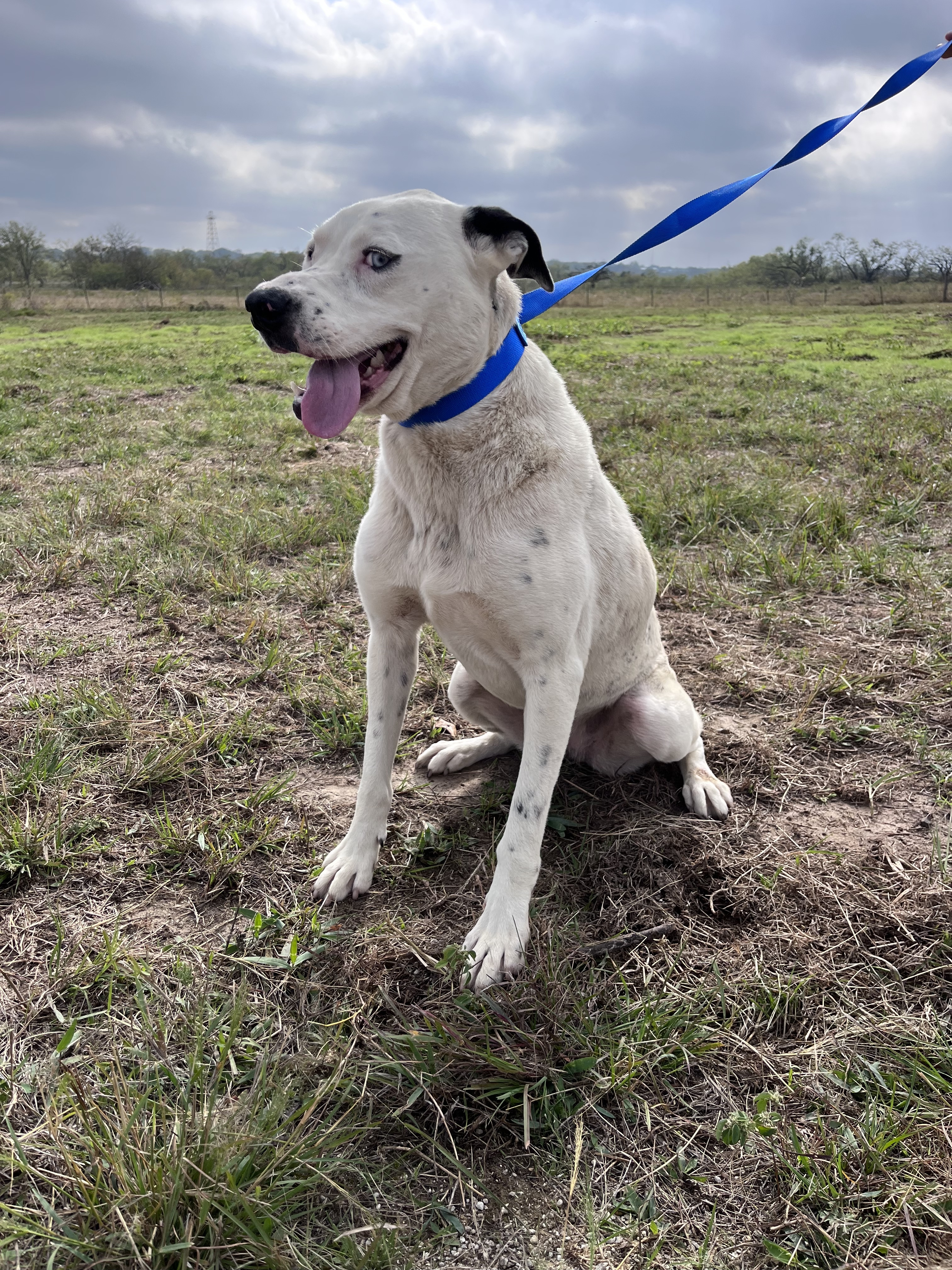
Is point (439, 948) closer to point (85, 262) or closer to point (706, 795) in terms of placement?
point (706, 795)

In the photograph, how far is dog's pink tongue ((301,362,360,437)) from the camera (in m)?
2.12

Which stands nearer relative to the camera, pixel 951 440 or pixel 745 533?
pixel 745 533

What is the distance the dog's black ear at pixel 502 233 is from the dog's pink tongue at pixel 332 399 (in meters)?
0.51

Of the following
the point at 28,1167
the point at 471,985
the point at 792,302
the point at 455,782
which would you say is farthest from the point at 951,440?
the point at 792,302

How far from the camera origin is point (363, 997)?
2080 millimetres

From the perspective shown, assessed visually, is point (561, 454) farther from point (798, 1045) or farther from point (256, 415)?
point (256, 415)

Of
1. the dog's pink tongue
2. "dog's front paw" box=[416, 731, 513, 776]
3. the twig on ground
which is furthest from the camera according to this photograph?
"dog's front paw" box=[416, 731, 513, 776]

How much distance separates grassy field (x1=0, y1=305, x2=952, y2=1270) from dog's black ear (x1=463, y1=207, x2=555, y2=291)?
1810mm

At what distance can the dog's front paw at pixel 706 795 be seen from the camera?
9.39ft

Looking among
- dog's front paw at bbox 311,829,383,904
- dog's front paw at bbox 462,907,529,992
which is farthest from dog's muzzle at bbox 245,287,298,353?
dog's front paw at bbox 462,907,529,992

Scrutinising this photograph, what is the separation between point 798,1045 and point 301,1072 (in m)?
1.22

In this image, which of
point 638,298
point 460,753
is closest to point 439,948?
point 460,753

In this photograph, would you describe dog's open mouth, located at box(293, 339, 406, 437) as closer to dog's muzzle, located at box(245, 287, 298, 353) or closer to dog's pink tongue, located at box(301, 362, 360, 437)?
dog's pink tongue, located at box(301, 362, 360, 437)

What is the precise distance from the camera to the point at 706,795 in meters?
2.89
